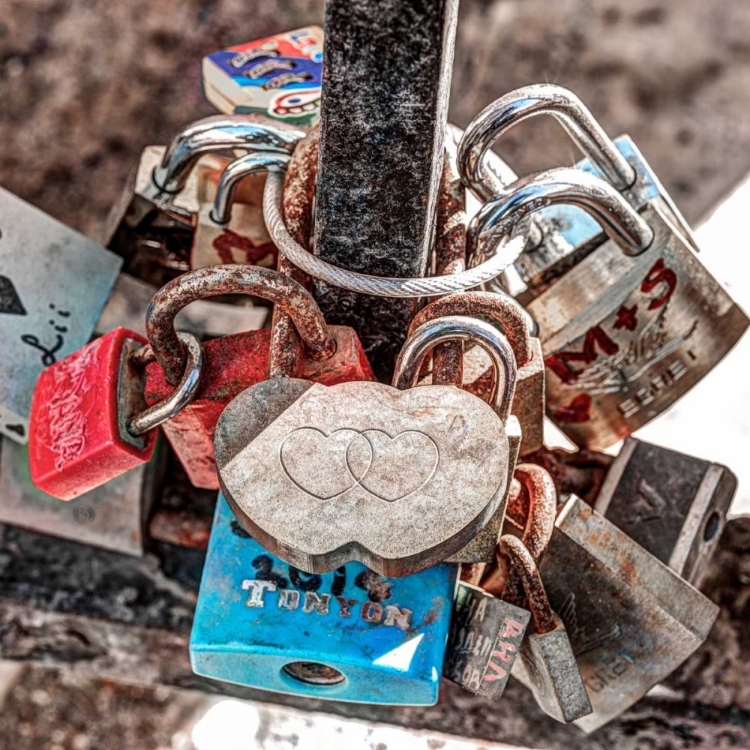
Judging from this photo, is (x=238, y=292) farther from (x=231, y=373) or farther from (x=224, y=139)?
(x=224, y=139)

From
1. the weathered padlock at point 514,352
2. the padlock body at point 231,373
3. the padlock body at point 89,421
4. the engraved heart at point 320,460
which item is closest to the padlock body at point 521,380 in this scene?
the weathered padlock at point 514,352

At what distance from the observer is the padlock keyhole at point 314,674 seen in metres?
1.00

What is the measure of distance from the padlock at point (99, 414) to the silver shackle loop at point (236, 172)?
7.3 inches

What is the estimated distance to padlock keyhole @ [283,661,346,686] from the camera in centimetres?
100

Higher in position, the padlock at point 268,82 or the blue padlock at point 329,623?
the padlock at point 268,82

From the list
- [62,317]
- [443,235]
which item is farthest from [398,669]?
[62,317]

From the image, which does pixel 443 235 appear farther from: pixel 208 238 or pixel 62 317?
pixel 62 317

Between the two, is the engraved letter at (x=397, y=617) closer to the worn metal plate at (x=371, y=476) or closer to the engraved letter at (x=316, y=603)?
the engraved letter at (x=316, y=603)

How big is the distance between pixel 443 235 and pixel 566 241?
0.23m

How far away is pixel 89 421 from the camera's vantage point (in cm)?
89

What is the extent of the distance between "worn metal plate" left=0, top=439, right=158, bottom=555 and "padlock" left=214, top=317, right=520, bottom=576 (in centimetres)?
55

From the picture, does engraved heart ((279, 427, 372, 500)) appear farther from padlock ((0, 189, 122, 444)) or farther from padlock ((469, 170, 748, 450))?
padlock ((0, 189, 122, 444))

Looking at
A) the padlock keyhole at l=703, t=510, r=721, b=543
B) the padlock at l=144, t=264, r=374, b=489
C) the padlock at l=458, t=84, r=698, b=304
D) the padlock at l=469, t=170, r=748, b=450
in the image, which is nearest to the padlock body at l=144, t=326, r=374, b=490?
the padlock at l=144, t=264, r=374, b=489

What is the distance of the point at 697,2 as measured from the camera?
90.9 inches
